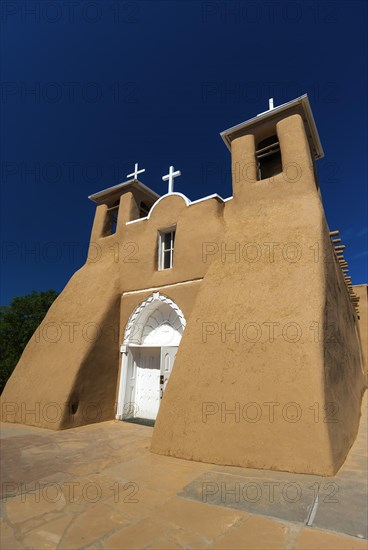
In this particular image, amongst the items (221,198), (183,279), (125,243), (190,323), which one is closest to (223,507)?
(190,323)

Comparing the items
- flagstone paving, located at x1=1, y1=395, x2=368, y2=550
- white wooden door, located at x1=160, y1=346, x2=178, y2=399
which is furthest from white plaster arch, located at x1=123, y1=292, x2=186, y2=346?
flagstone paving, located at x1=1, y1=395, x2=368, y2=550

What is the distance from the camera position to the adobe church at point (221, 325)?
16.6 feet

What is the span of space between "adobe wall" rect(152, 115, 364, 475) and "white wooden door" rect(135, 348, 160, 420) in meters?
3.59

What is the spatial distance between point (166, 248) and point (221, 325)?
4663mm

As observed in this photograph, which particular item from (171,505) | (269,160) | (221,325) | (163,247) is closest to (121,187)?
(163,247)

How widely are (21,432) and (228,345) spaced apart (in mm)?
5710

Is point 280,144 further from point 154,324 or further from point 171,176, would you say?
point 154,324

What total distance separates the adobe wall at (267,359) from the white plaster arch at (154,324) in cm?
258

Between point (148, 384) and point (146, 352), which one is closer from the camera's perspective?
point (148, 384)

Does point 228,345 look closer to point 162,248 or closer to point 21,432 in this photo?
point 162,248

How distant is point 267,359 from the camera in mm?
5480

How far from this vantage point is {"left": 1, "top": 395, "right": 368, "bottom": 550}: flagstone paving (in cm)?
272

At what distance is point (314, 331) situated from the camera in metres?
5.32

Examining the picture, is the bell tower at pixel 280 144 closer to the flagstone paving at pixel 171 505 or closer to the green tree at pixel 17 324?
the flagstone paving at pixel 171 505
